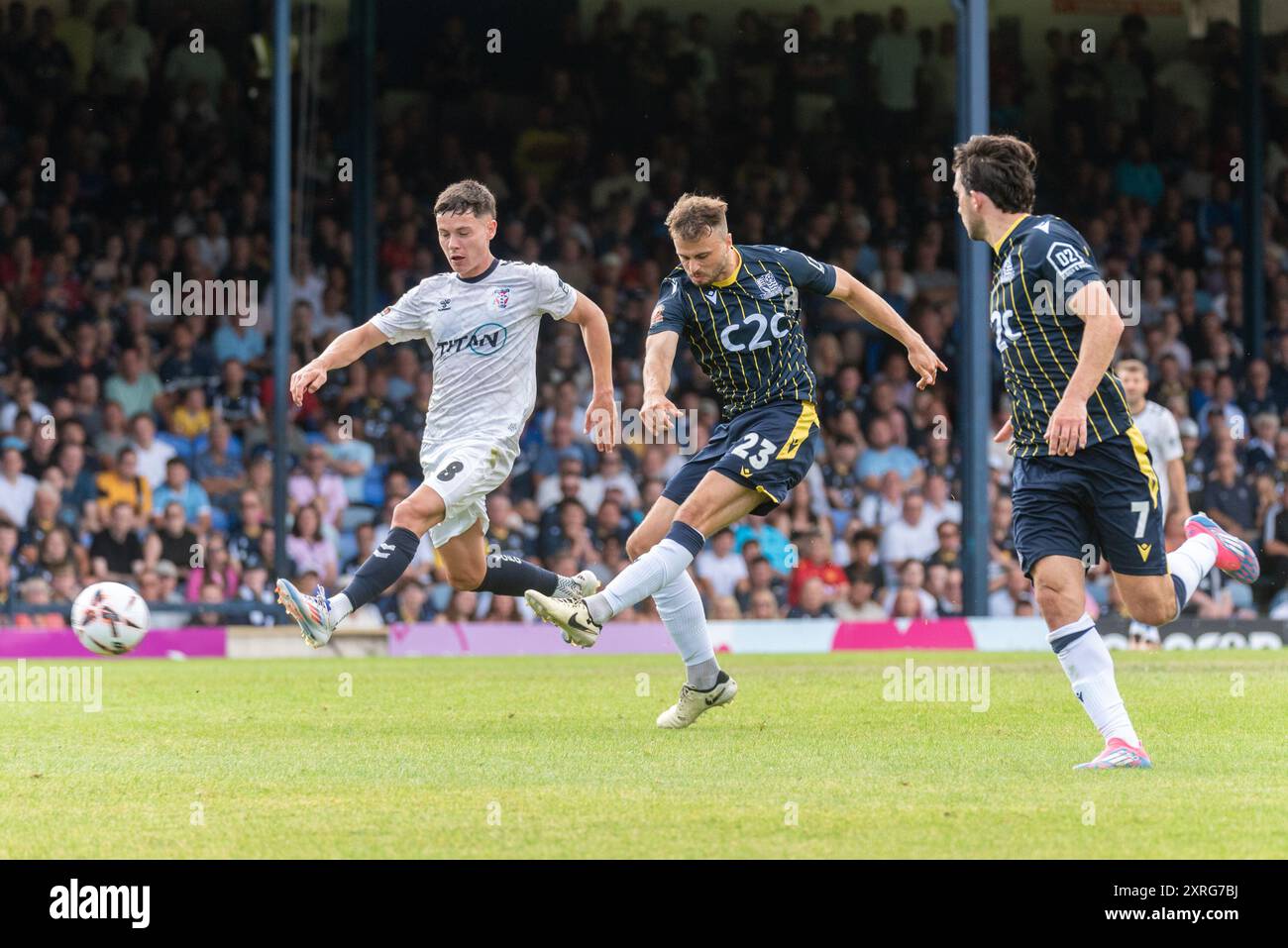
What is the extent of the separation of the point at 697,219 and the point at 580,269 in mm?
10171

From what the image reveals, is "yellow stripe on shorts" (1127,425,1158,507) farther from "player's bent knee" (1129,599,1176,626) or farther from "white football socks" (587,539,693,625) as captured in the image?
"white football socks" (587,539,693,625)

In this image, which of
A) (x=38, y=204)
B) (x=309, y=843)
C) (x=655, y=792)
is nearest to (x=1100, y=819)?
(x=655, y=792)

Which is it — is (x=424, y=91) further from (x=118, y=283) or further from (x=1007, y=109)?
(x=1007, y=109)

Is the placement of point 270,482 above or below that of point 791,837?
above

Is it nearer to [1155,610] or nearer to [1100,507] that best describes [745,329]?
[1100,507]

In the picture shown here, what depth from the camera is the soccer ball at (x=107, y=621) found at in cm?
1009

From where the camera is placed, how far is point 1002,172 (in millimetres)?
7051

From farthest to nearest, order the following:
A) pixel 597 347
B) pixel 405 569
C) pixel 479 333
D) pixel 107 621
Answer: pixel 107 621 < pixel 597 347 < pixel 479 333 < pixel 405 569

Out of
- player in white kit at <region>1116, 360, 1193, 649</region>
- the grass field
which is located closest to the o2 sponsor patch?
the grass field

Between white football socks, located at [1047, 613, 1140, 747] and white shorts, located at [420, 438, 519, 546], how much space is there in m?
3.18

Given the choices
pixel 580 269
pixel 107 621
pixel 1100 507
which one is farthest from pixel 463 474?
pixel 580 269

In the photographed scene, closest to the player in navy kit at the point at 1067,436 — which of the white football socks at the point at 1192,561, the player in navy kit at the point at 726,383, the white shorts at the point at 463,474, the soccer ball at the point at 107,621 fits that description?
the white football socks at the point at 1192,561
